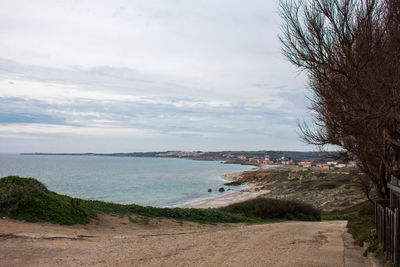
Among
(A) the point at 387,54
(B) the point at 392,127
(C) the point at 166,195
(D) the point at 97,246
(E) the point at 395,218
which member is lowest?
(C) the point at 166,195

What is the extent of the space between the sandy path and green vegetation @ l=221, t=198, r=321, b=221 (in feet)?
35.4

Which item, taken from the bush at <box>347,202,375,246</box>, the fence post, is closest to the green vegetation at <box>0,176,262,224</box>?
the bush at <box>347,202,375,246</box>

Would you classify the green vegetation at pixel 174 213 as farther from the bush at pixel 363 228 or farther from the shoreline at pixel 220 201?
the shoreline at pixel 220 201

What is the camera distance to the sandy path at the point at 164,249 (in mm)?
7812

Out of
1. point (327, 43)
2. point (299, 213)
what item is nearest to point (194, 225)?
point (299, 213)

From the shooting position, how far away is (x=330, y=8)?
7574mm

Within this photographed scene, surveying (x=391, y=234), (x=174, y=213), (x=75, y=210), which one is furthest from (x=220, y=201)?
(x=391, y=234)

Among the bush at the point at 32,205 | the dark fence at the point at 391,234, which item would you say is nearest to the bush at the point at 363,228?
the dark fence at the point at 391,234

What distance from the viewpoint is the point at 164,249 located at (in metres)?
9.59

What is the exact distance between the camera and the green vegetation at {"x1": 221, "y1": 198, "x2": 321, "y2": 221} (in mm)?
23562

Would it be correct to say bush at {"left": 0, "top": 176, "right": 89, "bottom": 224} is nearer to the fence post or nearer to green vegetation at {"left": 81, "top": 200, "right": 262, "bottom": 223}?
green vegetation at {"left": 81, "top": 200, "right": 262, "bottom": 223}

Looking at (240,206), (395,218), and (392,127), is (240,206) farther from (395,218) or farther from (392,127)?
(395,218)

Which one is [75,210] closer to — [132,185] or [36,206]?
[36,206]

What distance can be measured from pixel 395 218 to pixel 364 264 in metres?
1.84
